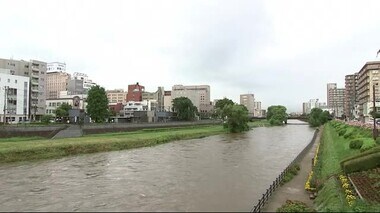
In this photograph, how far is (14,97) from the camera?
84.8 meters

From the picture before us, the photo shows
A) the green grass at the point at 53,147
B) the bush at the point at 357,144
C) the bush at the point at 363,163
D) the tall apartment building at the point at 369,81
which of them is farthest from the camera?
the tall apartment building at the point at 369,81

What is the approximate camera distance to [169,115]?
12781 centimetres

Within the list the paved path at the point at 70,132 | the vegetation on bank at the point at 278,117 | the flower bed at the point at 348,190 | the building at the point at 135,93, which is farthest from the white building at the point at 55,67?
the flower bed at the point at 348,190

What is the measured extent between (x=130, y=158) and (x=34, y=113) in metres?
70.1

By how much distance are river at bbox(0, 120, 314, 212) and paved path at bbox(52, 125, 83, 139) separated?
20638 mm

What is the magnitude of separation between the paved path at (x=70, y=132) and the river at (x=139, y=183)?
20.6 m

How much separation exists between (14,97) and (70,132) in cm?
3523

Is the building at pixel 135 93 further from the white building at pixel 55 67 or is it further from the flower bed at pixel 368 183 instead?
the flower bed at pixel 368 183

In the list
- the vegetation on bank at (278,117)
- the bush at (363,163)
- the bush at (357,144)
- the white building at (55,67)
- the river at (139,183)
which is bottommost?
the river at (139,183)

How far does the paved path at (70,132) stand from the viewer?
5684 cm

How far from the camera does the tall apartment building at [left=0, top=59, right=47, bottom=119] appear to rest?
10075 cm

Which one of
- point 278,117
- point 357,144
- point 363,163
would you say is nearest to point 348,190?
point 363,163

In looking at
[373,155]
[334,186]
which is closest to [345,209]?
[334,186]

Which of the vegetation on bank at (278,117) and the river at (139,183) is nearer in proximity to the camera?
the river at (139,183)
